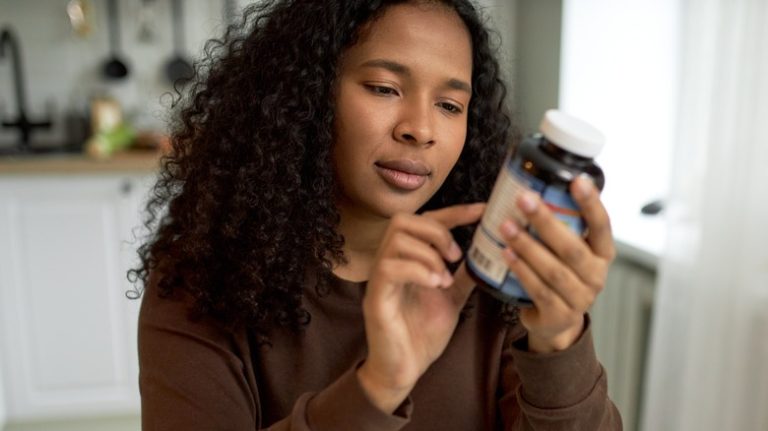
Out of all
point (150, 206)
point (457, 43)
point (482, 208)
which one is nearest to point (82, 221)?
point (150, 206)

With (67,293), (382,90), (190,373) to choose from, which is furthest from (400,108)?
(67,293)

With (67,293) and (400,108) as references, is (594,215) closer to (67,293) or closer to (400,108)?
(400,108)

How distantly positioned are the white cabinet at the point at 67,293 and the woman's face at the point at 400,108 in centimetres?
151

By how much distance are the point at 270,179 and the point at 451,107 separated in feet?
0.81

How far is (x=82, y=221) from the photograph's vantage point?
2096mm

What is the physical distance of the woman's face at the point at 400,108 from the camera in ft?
2.44

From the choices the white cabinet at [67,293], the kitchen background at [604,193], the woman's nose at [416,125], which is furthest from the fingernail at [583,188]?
the white cabinet at [67,293]

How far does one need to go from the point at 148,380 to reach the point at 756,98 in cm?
114

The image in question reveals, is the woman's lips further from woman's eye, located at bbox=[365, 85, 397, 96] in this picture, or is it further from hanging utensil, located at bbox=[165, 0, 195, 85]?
hanging utensil, located at bbox=[165, 0, 195, 85]

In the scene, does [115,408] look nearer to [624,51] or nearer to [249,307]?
[249,307]

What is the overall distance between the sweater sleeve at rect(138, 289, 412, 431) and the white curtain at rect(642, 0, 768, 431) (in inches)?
37.0

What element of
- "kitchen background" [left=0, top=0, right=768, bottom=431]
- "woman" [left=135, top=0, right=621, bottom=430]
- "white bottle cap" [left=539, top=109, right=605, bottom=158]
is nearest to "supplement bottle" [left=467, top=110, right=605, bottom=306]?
"white bottle cap" [left=539, top=109, right=605, bottom=158]

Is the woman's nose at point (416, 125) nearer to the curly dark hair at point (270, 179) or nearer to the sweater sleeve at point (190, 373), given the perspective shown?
the curly dark hair at point (270, 179)

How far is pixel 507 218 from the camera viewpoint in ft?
1.73
